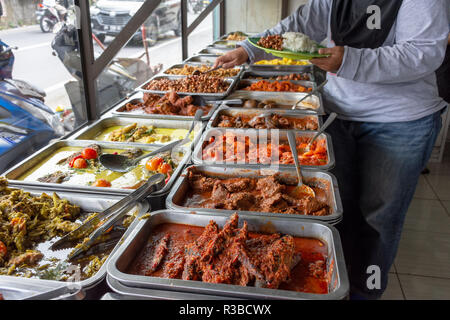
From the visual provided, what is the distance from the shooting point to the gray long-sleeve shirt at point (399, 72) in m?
1.54

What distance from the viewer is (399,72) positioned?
1593 millimetres

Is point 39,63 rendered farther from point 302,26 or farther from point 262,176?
point 302,26

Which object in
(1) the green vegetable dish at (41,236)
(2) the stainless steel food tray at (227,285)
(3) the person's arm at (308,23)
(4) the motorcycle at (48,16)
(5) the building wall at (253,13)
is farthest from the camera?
(5) the building wall at (253,13)

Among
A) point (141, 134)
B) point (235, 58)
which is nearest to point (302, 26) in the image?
point (235, 58)

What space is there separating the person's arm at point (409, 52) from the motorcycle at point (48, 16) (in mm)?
1411

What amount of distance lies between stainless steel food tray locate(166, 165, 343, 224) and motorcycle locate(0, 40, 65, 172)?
0.86m

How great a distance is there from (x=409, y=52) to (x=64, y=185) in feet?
4.96

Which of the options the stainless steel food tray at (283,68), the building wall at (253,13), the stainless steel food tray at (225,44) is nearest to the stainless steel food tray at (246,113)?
the stainless steel food tray at (283,68)

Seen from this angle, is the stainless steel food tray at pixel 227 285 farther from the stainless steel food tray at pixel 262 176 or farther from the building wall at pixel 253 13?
the building wall at pixel 253 13

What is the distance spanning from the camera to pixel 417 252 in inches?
96.7

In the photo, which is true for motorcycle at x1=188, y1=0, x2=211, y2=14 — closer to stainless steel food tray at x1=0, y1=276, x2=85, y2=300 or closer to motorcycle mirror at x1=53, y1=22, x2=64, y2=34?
motorcycle mirror at x1=53, y1=22, x2=64, y2=34

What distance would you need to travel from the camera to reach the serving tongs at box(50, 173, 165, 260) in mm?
1072

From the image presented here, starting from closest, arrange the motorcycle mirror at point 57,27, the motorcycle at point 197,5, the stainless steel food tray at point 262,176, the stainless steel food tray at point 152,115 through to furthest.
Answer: the stainless steel food tray at point 262,176 → the motorcycle mirror at point 57,27 → the stainless steel food tray at point 152,115 → the motorcycle at point 197,5

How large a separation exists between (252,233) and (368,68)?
96 centimetres
